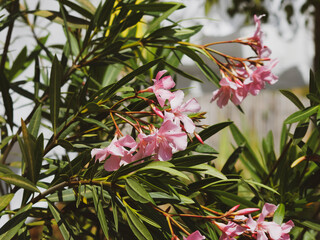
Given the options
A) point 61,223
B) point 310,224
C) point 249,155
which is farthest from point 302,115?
point 61,223

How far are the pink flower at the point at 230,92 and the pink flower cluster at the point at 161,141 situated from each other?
0.15 meters

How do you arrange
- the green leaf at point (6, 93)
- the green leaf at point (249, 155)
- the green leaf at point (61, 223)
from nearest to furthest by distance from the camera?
the green leaf at point (61, 223), the green leaf at point (6, 93), the green leaf at point (249, 155)

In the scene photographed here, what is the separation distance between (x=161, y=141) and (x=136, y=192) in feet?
0.26

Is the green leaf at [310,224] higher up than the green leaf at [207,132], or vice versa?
the green leaf at [207,132]

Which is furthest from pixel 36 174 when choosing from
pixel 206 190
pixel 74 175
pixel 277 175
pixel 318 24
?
pixel 318 24

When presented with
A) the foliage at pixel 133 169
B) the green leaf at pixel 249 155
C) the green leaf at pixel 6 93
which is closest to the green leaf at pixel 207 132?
the foliage at pixel 133 169

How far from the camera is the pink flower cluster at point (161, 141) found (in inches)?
23.5

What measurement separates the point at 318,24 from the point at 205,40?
3677 mm

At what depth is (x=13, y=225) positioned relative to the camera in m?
0.67

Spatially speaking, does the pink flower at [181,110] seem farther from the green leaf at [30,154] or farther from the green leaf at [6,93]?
the green leaf at [6,93]

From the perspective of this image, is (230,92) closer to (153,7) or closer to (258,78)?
(258,78)

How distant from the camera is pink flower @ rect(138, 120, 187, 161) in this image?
59cm

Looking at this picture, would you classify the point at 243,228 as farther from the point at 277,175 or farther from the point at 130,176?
the point at 277,175

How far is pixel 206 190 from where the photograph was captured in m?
0.78
